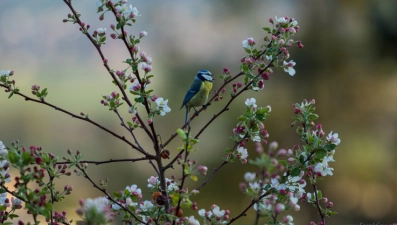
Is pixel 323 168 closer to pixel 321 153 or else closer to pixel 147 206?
pixel 321 153

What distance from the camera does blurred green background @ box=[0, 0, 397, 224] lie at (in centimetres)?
259

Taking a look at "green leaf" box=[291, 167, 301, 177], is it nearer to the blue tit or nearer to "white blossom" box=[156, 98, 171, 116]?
"white blossom" box=[156, 98, 171, 116]

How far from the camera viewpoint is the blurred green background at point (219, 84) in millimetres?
2590

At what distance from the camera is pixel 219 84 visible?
2.58 m

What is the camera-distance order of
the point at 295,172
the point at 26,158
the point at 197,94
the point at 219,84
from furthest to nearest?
the point at 219,84
the point at 197,94
the point at 295,172
the point at 26,158

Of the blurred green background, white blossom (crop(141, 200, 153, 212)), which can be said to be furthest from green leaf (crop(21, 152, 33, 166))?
the blurred green background

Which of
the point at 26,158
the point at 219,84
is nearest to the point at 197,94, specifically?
the point at 26,158

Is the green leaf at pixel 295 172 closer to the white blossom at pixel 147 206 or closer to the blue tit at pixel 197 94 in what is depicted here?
the white blossom at pixel 147 206

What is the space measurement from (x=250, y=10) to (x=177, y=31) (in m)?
0.49

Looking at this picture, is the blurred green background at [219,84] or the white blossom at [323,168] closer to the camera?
the white blossom at [323,168]

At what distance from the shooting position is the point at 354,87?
2910mm

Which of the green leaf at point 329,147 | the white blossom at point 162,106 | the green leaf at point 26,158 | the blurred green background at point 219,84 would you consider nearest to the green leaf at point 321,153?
the green leaf at point 329,147

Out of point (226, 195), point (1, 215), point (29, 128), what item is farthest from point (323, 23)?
point (1, 215)

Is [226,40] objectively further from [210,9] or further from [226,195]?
[226,195]
